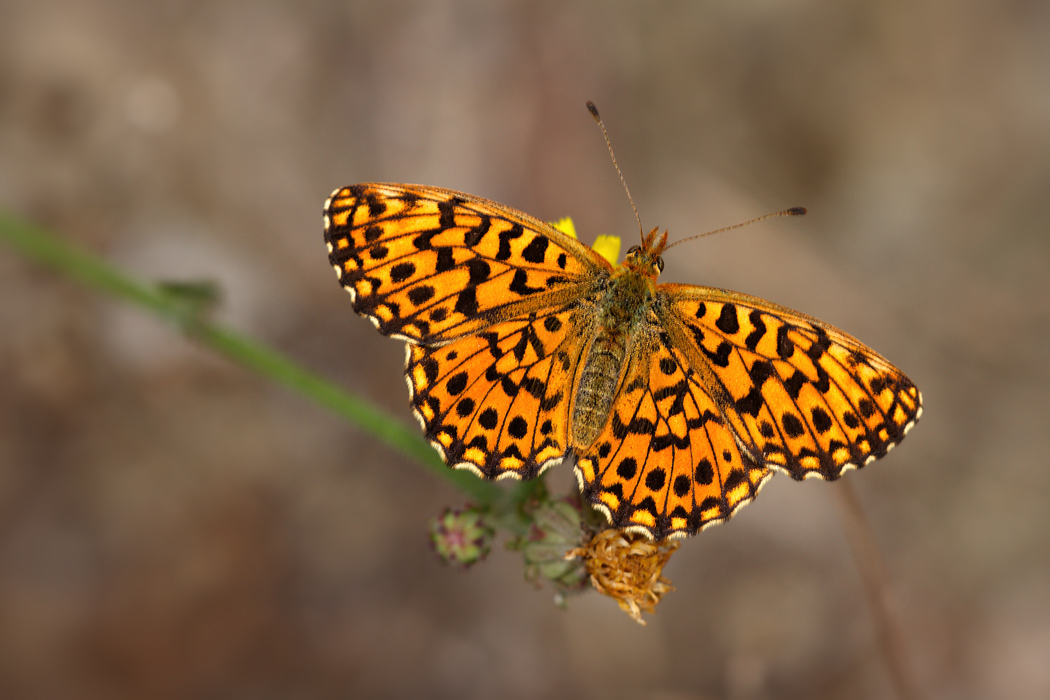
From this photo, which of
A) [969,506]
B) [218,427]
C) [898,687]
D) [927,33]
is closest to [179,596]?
[218,427]

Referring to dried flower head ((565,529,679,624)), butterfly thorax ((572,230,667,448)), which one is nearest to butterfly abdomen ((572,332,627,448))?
butterfly thorax ((572,230,667,448))

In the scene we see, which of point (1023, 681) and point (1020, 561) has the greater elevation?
point (1020, 561)

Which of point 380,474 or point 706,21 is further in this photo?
point 706,21

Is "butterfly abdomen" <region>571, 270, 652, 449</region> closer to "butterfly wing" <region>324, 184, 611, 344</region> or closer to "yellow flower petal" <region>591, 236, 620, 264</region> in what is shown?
"butterfly wing" <region>324, 184, 611, 344</region>

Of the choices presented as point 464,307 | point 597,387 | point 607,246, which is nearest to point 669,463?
point 597,387

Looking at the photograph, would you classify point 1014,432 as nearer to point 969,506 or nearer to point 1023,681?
point 969,506

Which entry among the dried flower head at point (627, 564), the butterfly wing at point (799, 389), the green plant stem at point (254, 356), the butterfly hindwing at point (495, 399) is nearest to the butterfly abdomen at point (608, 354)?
the butterfly hindwing at point (495, 399)
